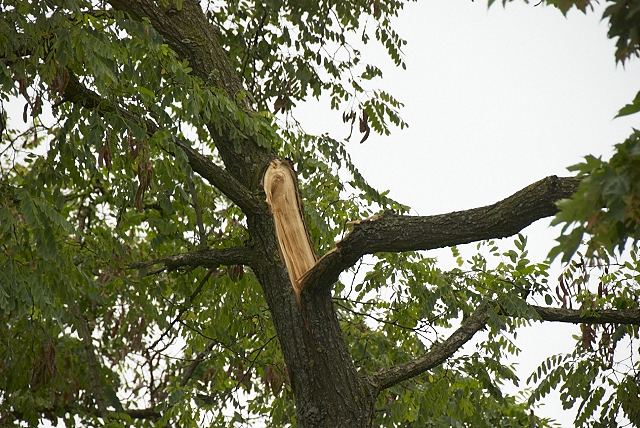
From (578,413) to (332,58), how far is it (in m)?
3.85

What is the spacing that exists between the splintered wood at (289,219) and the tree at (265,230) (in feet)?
0.05

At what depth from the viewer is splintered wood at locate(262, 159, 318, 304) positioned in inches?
175

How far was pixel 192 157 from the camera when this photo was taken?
14.2 feet

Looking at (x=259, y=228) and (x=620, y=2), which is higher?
(x=259, y=228)

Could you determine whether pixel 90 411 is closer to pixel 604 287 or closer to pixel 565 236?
pixel 604 287

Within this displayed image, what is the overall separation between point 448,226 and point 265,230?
4.06ft

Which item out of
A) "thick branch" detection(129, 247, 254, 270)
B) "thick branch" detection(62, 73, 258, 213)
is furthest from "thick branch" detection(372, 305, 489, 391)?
"thick branch" detection(62, 73, 258, 213)

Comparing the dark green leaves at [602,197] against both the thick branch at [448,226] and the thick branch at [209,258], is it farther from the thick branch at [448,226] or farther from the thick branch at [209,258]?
the thick branch at [209,258]

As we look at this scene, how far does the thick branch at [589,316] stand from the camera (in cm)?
488

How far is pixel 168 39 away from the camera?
4996 millimetres

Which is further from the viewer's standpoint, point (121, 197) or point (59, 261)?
point (121, 197)

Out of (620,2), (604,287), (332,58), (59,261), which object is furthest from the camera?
(332,58)

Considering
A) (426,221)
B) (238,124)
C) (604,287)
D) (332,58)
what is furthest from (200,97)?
(604,287)

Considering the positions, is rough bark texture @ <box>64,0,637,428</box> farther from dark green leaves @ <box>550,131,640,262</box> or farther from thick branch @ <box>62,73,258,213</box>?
dark green leaves @ <box>550,131,640,262</box>
